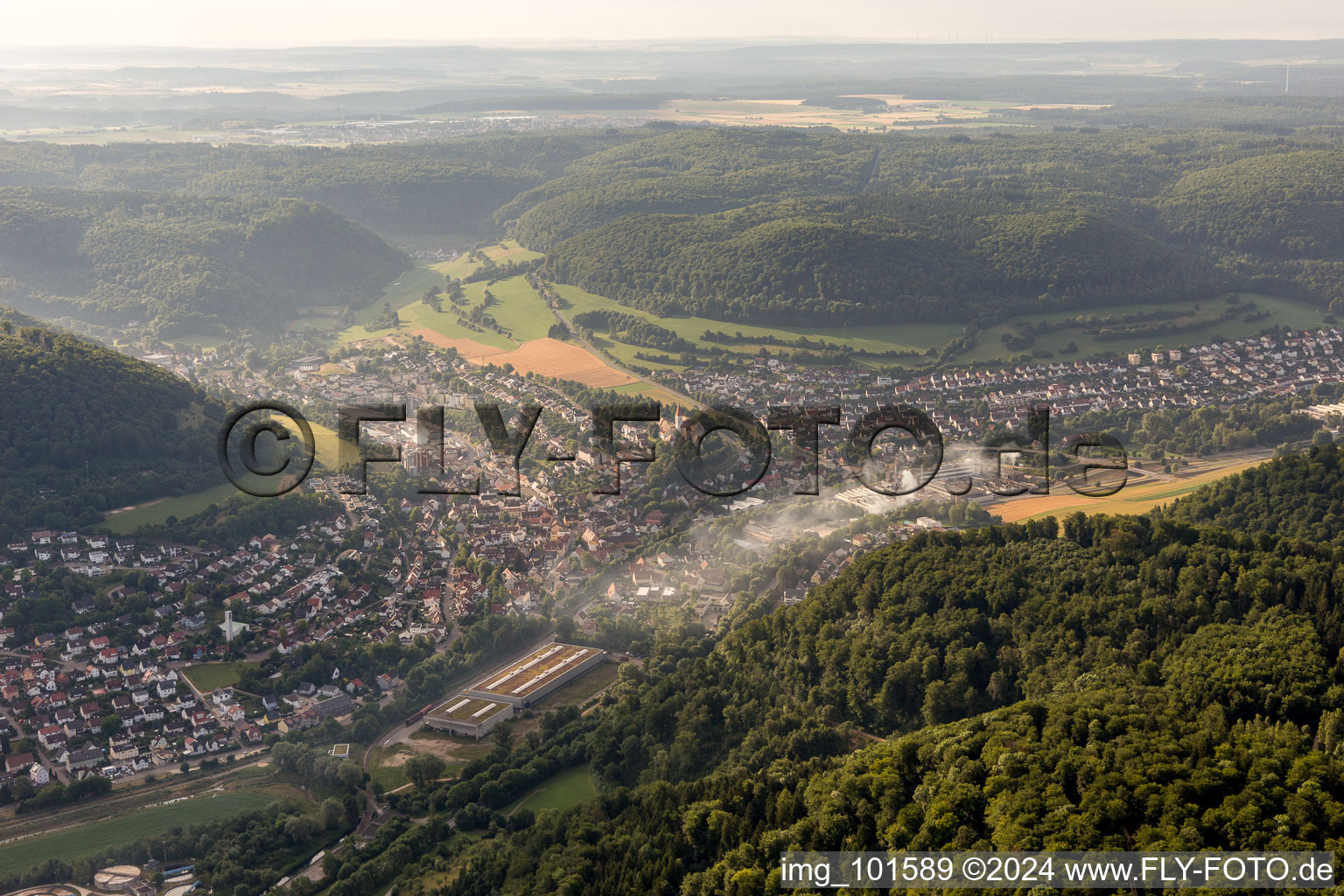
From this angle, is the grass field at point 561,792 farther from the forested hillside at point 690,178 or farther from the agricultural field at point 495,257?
the forested hillside at point 690,178

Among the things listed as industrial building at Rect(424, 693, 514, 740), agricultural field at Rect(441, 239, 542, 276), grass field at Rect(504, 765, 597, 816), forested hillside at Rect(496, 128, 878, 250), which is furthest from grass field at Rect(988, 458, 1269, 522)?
forested hillside at Rect(496, 128, 878, 250)

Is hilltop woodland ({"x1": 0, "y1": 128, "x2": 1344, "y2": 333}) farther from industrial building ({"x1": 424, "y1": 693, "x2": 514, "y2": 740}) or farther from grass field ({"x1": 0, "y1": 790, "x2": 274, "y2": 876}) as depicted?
grass field ({"x1": 0, "y1": 790, "x2": 274, "y2": 876})

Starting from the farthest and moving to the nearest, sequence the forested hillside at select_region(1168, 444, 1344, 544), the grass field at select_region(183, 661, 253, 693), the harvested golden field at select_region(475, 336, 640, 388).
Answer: the harvested golden field at select_region(475, 336, 640, 388), the forested hillside at select_region(1168, 444, 1344, 544), the grass field at select_region(183, 661, 253, 693)

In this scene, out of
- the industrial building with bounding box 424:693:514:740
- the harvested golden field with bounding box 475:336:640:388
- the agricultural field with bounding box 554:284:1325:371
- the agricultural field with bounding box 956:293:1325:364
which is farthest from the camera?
the agricultural field with bounding box 956:293:1325:364

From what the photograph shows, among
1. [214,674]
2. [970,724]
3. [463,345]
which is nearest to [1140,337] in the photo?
[463,345]

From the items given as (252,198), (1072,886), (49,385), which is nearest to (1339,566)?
(1072,886)

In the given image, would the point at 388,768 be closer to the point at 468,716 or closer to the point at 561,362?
the point at 468,716

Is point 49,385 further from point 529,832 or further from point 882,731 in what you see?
point 882,731
